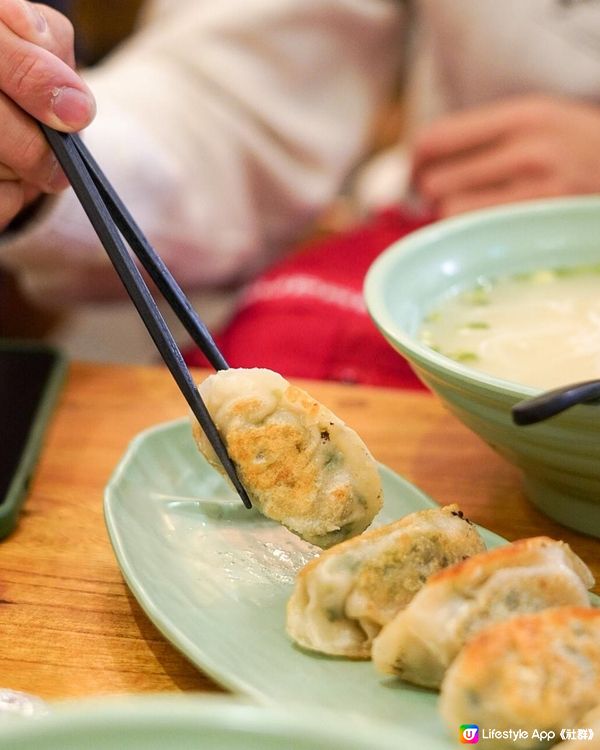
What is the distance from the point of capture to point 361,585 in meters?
0.71

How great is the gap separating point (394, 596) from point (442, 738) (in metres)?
0.12

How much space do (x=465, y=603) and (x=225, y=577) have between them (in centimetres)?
24

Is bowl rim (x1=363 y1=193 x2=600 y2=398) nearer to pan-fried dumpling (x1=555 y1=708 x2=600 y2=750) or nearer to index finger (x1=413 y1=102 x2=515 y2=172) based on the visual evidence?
pan-fried dumpling (x1=555 y1=708 x2=600 y2=750)

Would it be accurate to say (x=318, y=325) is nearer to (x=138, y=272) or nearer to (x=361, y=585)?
(x=138, y=272)

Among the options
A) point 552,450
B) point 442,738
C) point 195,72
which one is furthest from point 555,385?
point 195,72

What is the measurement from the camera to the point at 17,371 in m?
1.27

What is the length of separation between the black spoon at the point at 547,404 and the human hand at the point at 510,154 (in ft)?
3.37

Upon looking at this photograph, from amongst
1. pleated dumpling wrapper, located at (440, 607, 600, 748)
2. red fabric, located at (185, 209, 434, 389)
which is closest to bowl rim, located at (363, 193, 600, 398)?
pleated dumpling wrapper, located at (440, 607, 600, 748)

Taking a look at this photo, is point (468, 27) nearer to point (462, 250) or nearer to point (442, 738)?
point (462, 250)

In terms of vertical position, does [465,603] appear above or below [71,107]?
below

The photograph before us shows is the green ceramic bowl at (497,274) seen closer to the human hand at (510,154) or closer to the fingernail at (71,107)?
the fingernail at (71,107)

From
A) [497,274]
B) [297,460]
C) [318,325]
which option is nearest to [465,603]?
[297,460]

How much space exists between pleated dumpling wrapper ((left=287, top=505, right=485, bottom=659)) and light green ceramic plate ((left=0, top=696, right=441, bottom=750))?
27 cm

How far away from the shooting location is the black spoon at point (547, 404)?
0.71 m
